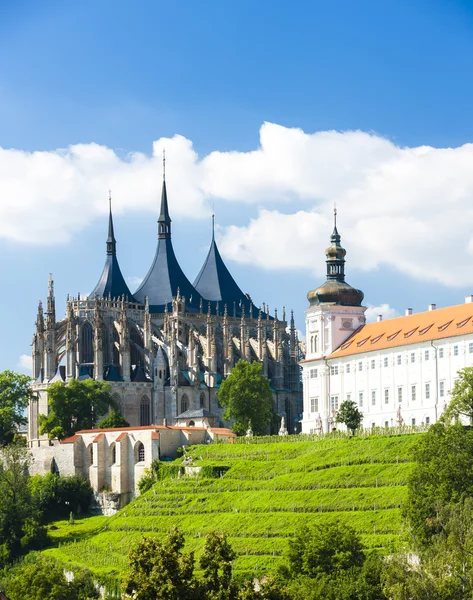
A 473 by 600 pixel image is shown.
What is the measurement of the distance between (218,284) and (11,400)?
35.1 m

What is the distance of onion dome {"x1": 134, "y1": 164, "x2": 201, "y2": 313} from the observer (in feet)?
438

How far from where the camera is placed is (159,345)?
125 meters

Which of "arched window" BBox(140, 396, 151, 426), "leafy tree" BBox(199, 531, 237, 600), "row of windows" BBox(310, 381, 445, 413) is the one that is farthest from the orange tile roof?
"leafy tree" BBox(199, 531, 237, 600)

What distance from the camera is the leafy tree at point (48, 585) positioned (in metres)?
70.7

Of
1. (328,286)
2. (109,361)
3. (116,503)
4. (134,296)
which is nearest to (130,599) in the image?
(116,503)

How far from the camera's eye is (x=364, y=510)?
248 feet

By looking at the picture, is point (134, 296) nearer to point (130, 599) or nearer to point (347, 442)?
point (347, 442)

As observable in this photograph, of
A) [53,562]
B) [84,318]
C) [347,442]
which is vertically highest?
[84,318]

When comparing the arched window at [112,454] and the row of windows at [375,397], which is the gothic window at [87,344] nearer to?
the arched window at [112,454]

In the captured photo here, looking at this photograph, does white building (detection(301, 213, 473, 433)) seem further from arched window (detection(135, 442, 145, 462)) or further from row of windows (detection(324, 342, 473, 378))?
arched window (detection(135, 442, 145, 462))

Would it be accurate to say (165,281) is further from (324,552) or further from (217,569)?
(217,569)

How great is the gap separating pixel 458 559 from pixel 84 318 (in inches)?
2723

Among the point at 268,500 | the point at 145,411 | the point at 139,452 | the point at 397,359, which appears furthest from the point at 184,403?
the point at 268,500

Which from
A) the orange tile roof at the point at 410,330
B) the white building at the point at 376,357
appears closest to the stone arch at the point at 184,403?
Answer: the white building at the point at 376,357
